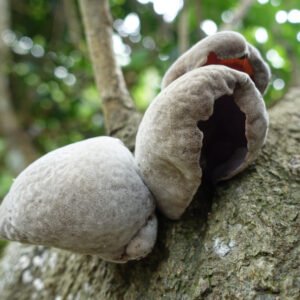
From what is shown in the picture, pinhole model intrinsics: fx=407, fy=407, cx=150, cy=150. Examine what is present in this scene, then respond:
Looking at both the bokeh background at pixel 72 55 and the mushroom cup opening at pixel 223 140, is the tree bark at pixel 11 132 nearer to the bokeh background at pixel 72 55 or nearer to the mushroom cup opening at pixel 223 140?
the bokeh background at pixel 72 55

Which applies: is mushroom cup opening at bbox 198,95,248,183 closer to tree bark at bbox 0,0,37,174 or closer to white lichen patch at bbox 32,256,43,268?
white lichen patch at bbox 32,256,43,268

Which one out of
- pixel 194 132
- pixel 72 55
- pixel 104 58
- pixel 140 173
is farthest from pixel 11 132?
pixel 194 132

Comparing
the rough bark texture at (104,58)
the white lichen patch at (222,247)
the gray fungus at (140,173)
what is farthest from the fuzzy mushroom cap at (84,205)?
the rough bark texture at (104,58)

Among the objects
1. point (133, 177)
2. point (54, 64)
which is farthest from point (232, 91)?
point (54, 64)

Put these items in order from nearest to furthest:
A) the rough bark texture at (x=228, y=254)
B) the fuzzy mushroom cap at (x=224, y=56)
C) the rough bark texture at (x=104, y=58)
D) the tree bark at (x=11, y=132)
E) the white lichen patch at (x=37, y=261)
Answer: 1. the rough bark texture at (x=228, y=254)
2. the fuzzy mushroom cap at (x=224, y=56)
3. the white lichen patch at (x=37, y=261)
4. the rough bark texture at (x=104, y=58)
5. the tree bark at (x=11, y=132)

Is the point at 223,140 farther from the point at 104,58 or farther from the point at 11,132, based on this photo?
the point at 11,132

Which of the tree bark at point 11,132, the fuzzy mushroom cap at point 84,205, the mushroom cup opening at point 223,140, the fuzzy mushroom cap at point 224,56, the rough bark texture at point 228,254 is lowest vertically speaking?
the tree bark at point 11,132

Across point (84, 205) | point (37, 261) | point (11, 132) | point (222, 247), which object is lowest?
point (11, 132)
